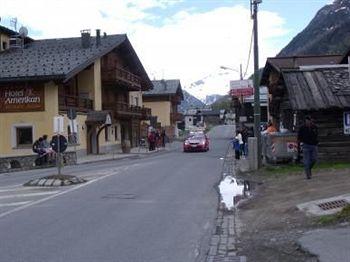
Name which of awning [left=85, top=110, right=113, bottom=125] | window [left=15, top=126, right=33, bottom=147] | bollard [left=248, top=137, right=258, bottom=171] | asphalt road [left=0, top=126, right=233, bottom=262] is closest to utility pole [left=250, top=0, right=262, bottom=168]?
bollard [left=248, top=137, right=258, bottom=171]

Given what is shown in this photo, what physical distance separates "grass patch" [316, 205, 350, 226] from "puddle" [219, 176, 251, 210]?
3.96 metres

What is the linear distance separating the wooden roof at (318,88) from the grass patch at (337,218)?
12760mm

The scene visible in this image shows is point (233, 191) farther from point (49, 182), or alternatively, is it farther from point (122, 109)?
point (122, 109)

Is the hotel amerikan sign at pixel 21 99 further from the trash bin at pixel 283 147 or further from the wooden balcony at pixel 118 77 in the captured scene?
the trash bin at pixel 283 147

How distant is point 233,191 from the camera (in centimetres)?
1858

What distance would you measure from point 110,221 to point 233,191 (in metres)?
6.71

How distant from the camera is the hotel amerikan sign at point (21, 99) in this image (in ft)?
140

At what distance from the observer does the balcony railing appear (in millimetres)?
44062

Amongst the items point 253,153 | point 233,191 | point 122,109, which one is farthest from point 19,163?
point 122,109

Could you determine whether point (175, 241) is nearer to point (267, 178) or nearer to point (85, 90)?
point (267, 178)

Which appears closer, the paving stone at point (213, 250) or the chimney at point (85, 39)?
the paving stone at point (213, 250)

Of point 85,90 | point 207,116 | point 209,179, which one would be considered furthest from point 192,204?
point 207,116

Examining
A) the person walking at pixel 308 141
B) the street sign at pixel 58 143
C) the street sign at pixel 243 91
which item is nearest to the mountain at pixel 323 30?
the street sign at pixel 243 91

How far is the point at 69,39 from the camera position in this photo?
53.8m
